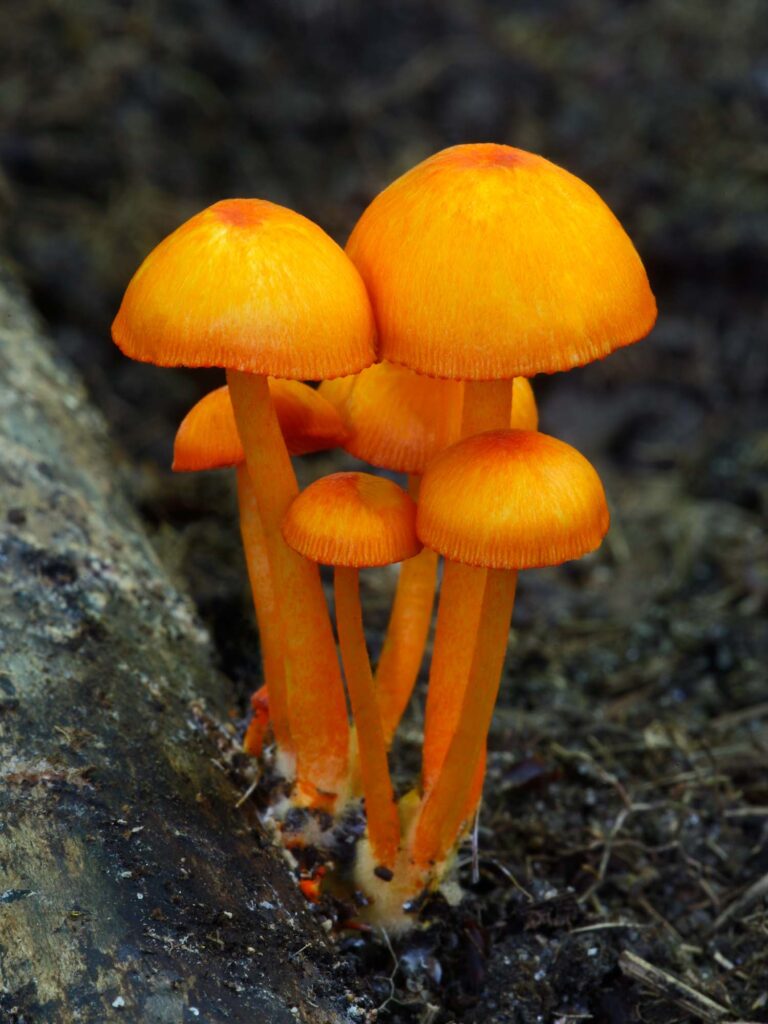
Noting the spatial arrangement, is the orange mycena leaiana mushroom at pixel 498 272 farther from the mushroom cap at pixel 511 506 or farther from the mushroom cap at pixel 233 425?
the mushroom cap at pixel 233 425

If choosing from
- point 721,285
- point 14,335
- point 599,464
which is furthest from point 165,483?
point 721,285

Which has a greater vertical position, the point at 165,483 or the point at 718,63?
the point at 718,63

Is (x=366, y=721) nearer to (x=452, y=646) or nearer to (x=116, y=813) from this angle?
(x=452, y=646)

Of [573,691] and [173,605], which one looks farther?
[573,691]

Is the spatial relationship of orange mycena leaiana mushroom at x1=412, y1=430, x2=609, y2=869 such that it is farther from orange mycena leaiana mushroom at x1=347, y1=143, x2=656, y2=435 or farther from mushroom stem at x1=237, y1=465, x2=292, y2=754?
mushroom stem at x1=237, y1=465, x2=292, y2=754

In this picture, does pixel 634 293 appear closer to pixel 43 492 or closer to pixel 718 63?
pixel 43 492

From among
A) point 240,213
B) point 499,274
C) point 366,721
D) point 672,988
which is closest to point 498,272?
point 499,274

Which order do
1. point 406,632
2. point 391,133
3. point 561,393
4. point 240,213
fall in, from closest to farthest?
point 240,213 < point 406,632 < point 561,393 < point 391,133
